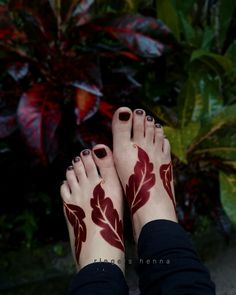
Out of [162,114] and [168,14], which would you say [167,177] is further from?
[168,14]

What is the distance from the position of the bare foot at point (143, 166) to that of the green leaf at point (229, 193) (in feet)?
0.73

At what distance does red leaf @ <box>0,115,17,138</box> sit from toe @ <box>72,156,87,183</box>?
0.88 feet

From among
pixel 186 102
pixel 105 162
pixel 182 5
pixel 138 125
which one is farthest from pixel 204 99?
pixel 182 5

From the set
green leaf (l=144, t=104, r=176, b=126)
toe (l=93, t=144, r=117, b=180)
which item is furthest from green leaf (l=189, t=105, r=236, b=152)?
toe (l=93, t=144, r=117, b=180)

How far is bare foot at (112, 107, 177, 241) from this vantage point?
1.48m

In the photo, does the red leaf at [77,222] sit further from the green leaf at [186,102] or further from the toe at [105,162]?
the green leaf at [186,102]

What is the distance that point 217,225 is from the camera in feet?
6.09

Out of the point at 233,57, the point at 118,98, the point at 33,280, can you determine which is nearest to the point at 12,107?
the point at 118,98

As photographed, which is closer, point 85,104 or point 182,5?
point 85,104

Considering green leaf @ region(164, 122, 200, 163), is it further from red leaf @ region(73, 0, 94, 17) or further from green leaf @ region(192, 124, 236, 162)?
red leaf @ region(73, 0, 94, 17)

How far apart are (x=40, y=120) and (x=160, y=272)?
2.23 ft

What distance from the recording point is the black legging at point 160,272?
109 cm

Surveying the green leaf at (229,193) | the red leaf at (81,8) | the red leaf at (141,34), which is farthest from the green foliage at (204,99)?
the red leaf at (81,8)

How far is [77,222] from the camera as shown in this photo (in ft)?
5.05
